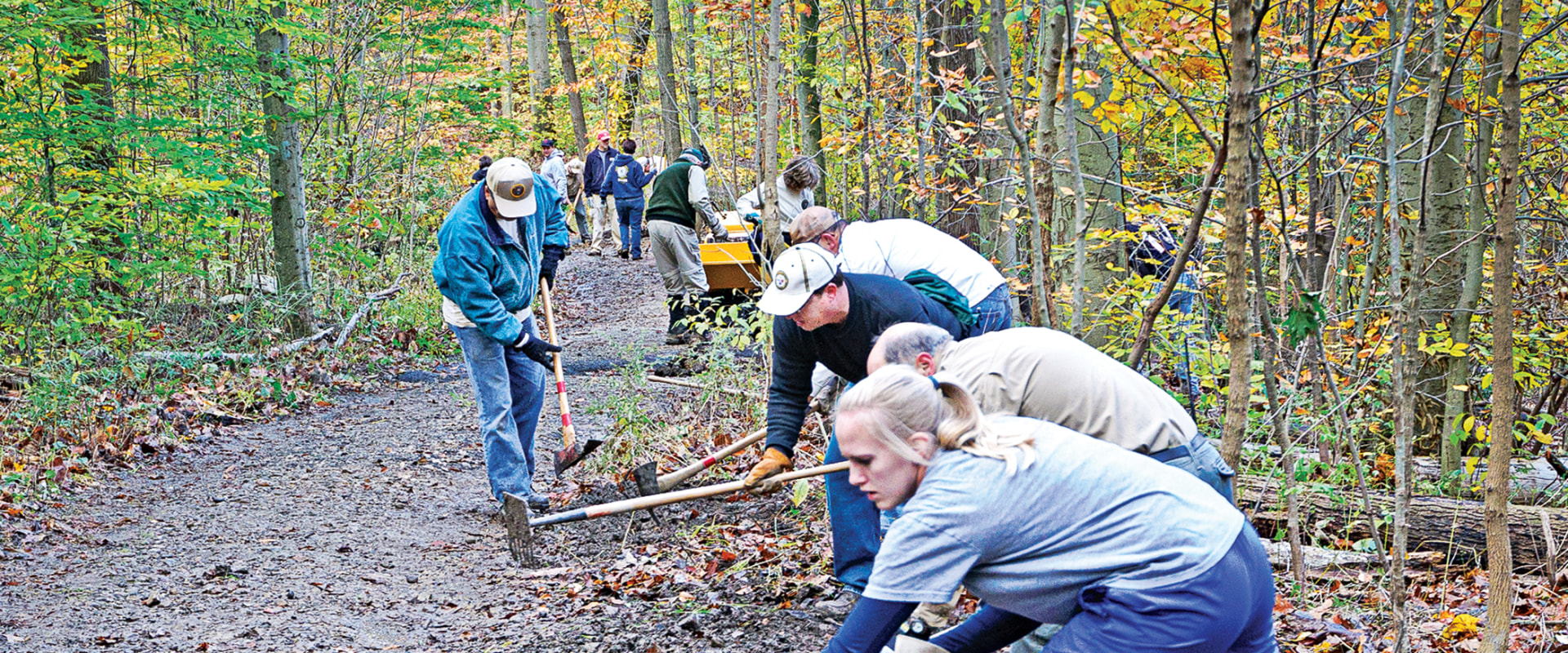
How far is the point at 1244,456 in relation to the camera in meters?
6.84

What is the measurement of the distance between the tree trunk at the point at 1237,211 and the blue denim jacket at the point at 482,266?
11.6ft

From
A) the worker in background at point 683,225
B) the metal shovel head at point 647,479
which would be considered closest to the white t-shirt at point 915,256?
the metal shovel head at point 647,479

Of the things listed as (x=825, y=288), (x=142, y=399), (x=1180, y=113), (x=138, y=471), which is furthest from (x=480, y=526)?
(x=1180, y=113)

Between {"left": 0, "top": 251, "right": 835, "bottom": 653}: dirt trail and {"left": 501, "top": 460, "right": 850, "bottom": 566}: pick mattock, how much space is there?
0.45 feet

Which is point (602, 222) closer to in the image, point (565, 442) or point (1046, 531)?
point (565, 442)

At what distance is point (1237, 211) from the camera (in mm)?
3902

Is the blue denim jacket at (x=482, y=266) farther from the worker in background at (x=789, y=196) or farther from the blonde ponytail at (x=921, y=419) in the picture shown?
the blonde ponytail at (x=921, y=419)

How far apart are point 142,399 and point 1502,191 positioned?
8995mm

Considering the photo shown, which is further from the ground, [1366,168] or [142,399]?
[1366,168]

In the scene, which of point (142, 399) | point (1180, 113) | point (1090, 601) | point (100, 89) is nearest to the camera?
point (1090, 601)

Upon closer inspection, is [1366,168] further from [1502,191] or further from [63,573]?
[63,573]

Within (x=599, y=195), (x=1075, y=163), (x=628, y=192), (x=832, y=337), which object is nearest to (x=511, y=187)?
(x=832, y=337)

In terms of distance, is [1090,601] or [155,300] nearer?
[1090,601]

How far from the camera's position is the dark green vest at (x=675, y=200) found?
11648mm
